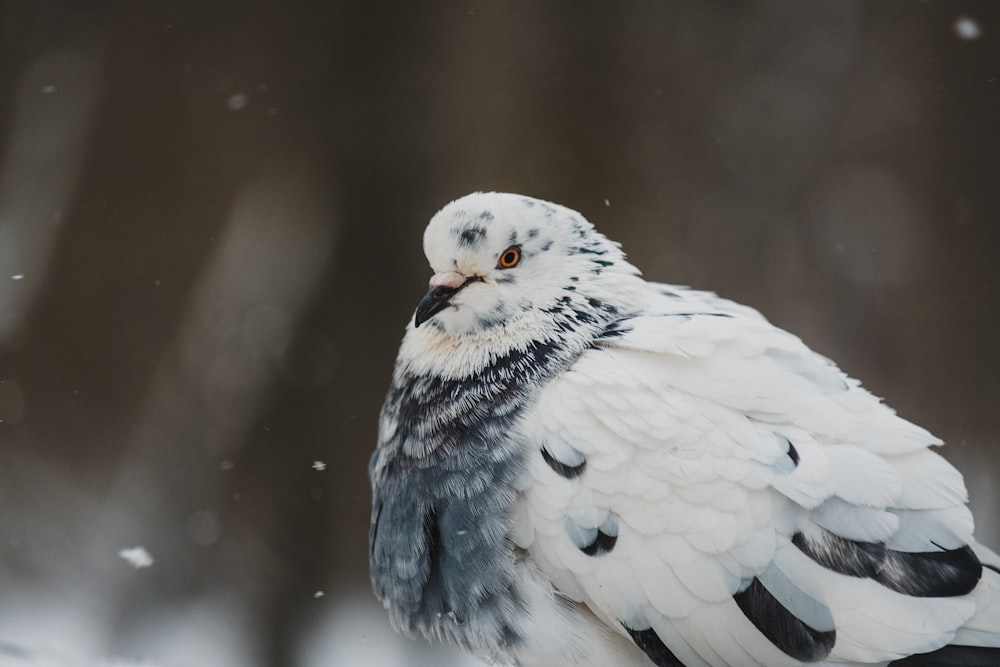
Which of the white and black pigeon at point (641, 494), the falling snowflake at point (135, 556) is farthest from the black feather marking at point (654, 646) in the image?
the falling snowflake at point (135, 556)

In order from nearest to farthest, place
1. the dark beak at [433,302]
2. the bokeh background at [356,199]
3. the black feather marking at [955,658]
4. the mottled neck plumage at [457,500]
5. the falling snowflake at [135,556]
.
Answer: the black feather marking at [955,658]
the mottled neck plumage at [457,500]
the dark beak at [433,302]
the bokeh background at [356,199]
the falling snowflake at [135,556]

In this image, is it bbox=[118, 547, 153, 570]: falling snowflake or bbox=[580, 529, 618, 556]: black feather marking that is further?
bbox=[118, 547, 153, 570]: falling snowflake

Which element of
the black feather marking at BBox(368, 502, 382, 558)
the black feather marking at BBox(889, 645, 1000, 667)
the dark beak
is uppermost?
the dark beak

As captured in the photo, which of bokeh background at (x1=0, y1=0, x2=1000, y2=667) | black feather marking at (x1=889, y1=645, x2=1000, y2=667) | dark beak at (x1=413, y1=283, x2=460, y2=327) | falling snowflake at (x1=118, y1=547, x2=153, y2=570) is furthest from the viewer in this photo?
falling snowflake at (x1=118, y1=547, x2=153, y2=570)

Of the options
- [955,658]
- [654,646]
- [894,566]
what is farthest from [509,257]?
[955,658]

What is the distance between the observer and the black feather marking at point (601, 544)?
5.20ft

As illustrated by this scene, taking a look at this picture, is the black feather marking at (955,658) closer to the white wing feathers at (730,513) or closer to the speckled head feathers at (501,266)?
the white wing feathers at (730,513)

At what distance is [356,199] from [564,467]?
191 cm

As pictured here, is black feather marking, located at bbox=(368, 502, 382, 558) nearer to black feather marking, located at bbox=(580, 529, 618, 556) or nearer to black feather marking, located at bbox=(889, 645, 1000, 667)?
black feather marking, located at bbox=(580, 529, 618, 556)

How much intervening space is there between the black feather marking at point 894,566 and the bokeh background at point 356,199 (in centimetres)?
171

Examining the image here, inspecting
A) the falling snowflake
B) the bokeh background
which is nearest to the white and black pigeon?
the bokeh background

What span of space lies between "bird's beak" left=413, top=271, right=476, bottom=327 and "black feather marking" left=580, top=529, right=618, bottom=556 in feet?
1.80

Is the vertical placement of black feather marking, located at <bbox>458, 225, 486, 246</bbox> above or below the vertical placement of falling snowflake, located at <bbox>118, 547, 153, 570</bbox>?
above

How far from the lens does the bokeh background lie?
124 inches
